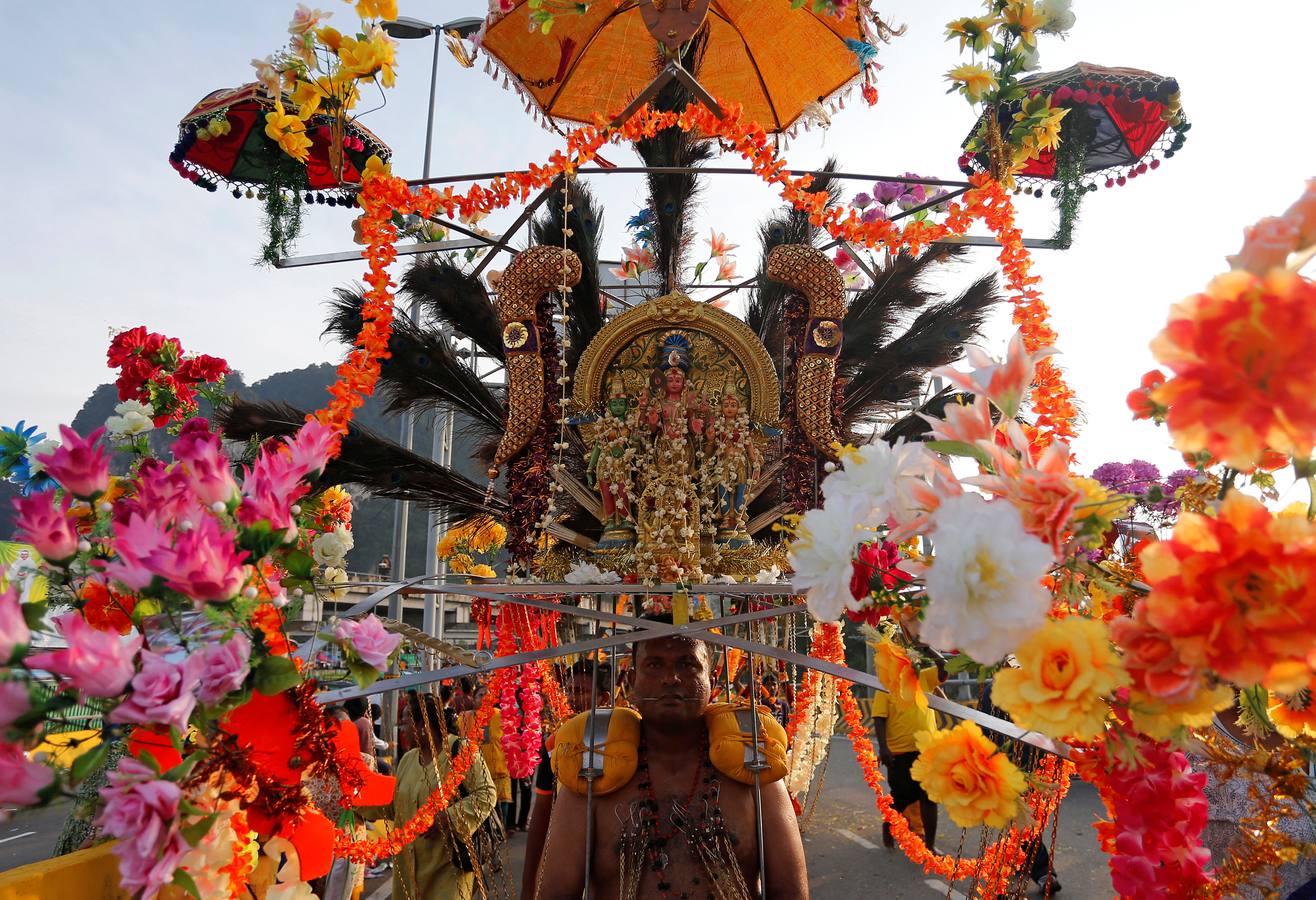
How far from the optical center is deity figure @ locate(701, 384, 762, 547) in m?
5.14

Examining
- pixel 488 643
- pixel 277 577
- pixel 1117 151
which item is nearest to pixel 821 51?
pixel 1117 151

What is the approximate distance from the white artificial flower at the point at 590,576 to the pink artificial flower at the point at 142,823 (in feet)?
9.57

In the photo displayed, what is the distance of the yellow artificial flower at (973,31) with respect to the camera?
3641 millimetres

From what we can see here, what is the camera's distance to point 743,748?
2924 millimetres

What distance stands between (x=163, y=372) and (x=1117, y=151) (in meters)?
6.83

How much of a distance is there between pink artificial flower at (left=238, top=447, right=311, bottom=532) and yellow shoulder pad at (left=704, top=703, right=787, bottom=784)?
1.81 meters

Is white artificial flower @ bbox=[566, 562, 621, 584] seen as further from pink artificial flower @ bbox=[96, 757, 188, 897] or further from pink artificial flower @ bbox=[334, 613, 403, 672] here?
pink artificial flower @ bbox=[96, 757, 188, 897]

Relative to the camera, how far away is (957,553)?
46.9 inches

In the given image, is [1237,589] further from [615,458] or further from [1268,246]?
[615,458]

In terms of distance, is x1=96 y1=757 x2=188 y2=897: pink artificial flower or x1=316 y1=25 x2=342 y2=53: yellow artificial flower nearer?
x1=96 y1=757 x2=188 y2=897: pink artificial flower

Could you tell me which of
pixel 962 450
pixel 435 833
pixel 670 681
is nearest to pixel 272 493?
pixel 962 450

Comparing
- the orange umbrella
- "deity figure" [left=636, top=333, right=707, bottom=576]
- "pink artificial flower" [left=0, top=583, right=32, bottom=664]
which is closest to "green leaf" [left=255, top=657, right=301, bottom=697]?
"pink artificial flower" [left=0, top=583, right=32, bottom=664]

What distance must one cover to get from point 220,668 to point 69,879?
747mm

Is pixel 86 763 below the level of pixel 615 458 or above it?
below
